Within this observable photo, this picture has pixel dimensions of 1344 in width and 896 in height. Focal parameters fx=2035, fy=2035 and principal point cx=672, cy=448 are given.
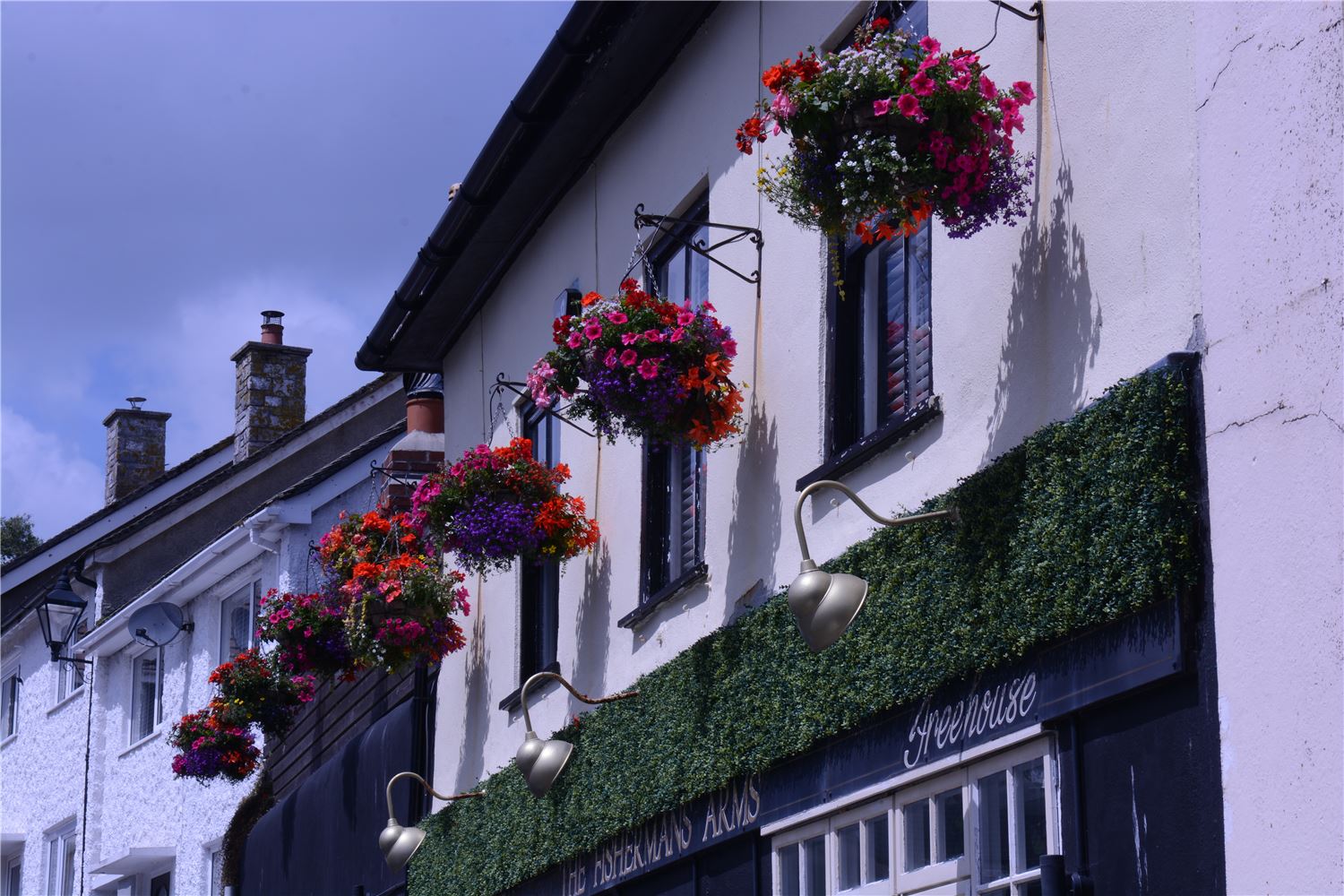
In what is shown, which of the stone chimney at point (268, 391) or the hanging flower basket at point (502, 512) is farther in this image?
the stone chimney at point (268, 391)

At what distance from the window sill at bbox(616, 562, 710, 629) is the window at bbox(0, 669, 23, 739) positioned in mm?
21766

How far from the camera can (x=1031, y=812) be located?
7.31 m

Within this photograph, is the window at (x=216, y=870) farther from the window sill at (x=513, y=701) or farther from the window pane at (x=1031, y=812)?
the window pane at (x=1031, y=812)

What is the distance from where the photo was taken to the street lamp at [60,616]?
85.5 feet

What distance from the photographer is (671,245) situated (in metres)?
11.8

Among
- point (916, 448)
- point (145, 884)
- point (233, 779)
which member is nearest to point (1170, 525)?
point (916, 448)

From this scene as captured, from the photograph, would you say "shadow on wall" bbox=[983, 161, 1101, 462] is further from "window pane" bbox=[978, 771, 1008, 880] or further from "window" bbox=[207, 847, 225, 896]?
"window" bbox=[207, 847, 225, 896]

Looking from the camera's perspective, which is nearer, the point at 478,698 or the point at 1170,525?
the point at 1170,525

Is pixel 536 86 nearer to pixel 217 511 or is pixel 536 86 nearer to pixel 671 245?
pixel 671 245

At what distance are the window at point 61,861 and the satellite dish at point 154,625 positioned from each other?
208 inches

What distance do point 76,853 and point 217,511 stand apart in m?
4.94

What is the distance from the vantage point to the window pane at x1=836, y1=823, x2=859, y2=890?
8617 millimetres

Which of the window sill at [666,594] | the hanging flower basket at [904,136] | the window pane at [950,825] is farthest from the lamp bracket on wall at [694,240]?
the window pane at [950,825]

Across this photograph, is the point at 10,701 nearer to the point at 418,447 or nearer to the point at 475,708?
the point at 418,447
